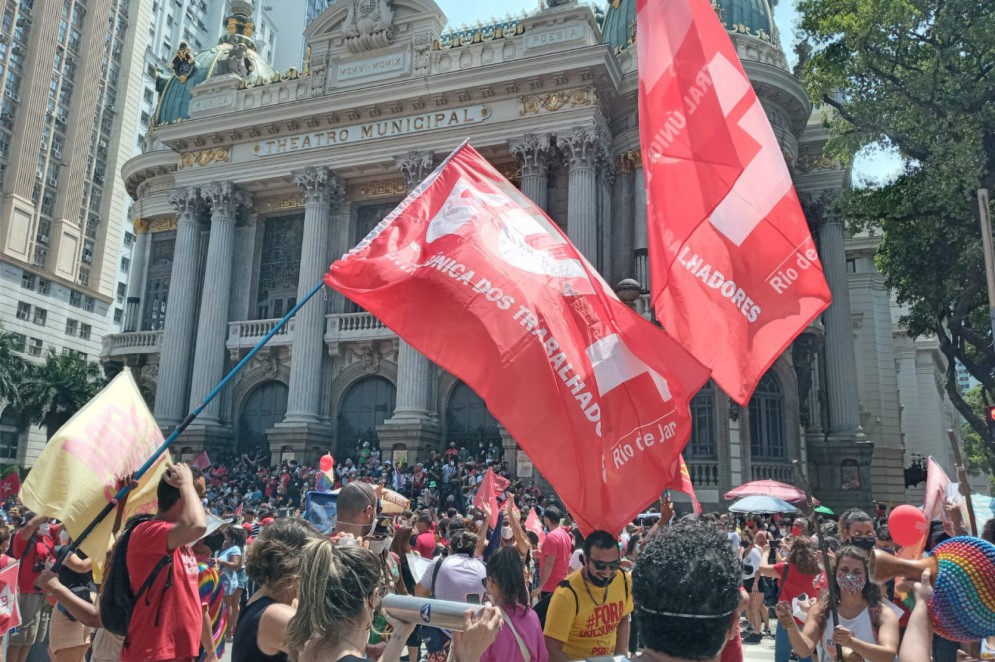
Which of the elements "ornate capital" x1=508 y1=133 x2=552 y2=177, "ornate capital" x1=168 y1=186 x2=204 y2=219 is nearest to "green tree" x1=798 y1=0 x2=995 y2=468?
"ornate capital" x1=508 y1=133 x2=552 y2=177

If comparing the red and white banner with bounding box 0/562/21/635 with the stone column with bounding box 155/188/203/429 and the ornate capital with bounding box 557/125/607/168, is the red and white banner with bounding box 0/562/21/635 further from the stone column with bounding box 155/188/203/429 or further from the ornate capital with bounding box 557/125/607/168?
the stone column with bounding box 155/188/203/429

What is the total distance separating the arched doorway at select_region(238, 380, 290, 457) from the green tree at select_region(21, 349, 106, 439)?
608 inches

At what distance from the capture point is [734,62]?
657 centimetres

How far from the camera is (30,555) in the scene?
8.38 m

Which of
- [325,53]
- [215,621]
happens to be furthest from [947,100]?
[325,53]

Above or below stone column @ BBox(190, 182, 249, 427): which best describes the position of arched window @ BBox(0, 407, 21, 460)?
below

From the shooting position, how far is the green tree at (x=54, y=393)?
138 feet

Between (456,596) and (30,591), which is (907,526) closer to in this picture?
(456,596)

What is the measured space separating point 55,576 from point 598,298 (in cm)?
394

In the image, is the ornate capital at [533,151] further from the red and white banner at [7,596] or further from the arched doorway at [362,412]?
the red and white banner at [7,596]

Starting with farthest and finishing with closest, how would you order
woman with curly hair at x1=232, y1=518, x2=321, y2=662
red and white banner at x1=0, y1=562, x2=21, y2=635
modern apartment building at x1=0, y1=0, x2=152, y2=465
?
modern apartment building at x1=0, y1=0, x2=152, y2=465
red and white banner at x1=0, y1=562, x2=21, y2=635
woman with curly hair at x1=232, y1=518, x2=321, y2=662

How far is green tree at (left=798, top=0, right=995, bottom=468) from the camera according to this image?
17.3 metres

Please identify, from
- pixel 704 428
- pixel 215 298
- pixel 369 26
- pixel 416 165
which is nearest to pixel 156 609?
pixel 704 428

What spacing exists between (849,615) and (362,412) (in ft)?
83.1
